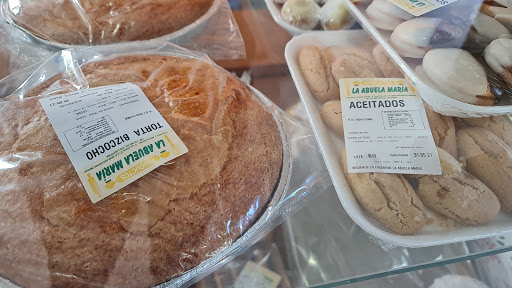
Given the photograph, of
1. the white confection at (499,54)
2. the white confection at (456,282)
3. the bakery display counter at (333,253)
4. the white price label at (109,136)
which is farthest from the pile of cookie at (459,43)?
the white price label at (109,136)

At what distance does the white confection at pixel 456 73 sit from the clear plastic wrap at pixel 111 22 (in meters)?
0.49

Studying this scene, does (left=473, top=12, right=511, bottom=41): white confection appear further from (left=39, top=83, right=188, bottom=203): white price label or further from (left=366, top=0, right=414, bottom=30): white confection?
(left=39, top=83, right=188, bottom=203): white price label

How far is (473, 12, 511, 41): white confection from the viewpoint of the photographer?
766 mm

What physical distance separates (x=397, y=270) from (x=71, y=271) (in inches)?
20.9

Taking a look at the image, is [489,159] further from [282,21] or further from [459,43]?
[282,21]

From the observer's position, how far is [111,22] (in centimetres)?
94

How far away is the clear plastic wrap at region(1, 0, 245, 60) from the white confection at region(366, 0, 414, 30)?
13.8 inches

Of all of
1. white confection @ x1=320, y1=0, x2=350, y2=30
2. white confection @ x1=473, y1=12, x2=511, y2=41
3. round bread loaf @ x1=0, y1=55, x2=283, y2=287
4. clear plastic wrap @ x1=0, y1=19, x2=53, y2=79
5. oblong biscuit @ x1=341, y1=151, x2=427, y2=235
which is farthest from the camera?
white confection @ x1=320, y1=0, x2=350, y2=30

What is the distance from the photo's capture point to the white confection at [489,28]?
2.51ft

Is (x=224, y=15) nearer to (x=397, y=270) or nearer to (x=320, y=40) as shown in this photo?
(x=320, y=40)

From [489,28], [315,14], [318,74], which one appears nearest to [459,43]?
[489,28]

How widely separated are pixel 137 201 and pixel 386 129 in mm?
468

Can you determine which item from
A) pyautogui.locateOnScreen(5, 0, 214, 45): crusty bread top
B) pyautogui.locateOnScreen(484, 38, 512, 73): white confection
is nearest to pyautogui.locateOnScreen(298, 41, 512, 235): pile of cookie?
pyautogui.locateOnScreen(484, 38, 512, 73): white confection

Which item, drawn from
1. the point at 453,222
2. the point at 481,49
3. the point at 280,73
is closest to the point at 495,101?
the point at 481,49
